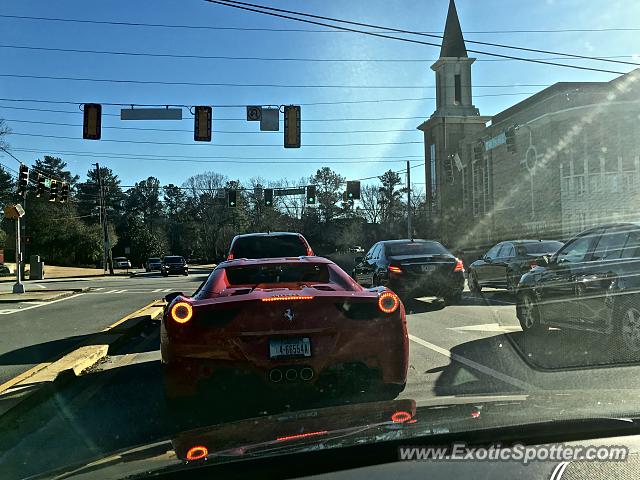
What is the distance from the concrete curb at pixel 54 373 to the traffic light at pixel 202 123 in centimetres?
1100

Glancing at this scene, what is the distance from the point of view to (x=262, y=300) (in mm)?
4684

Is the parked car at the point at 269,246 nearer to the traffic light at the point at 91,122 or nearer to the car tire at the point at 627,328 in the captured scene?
the car tire at the point at 627,328

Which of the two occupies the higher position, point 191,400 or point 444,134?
point 444,134

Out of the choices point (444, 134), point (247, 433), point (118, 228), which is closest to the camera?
point (247, 433)

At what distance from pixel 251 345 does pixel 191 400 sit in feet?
2.30

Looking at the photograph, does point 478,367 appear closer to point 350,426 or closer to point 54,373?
point 350,426

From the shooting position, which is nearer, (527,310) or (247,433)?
(247,433)

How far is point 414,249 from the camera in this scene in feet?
44.4

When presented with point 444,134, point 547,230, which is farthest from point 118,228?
point 547,230

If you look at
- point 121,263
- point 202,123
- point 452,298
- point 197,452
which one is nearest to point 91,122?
point 202,123

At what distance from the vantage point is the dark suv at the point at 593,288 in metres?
6.78

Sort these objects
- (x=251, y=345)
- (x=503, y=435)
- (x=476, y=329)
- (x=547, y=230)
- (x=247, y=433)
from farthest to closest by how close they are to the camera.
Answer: (x=547, y=230), (x=476, y=329), (x=251, y=345), (x=247, y=433), (x=503, y=435)

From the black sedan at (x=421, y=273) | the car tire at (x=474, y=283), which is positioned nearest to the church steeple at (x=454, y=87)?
the car tire at (x=474, y=283)

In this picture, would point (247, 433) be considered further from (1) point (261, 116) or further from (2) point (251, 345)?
(1) point (261, 116)
